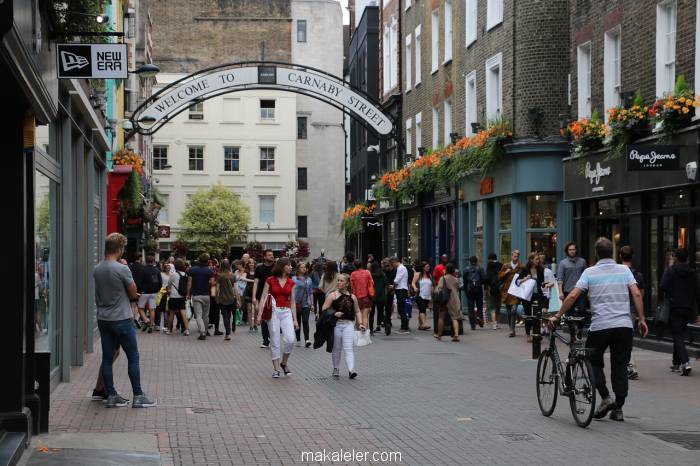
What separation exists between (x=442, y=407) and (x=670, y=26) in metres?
10.4

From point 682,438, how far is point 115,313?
19.5ft

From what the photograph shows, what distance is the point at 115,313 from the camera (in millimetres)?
12523

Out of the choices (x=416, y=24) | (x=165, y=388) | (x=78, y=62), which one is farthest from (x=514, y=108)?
(x=78, y=62)

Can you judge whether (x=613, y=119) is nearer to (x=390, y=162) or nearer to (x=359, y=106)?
(x=359, y=106)

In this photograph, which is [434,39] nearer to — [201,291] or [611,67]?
[611,67]

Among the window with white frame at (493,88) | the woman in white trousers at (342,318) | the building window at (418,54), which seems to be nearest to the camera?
the woman in white trousers at (342,318)

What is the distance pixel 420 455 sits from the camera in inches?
381

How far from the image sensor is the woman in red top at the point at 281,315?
16.3 meters

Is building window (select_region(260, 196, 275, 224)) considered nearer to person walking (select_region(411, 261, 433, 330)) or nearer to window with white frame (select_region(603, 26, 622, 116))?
person walking (select_region(411, 261, 433, 330))

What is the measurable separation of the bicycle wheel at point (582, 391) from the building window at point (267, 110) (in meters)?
59.9

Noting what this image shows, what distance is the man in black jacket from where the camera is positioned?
1597 centimetres

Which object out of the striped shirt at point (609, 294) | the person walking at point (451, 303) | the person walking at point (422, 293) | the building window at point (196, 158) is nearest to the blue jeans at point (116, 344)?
the striped shirt at point (609, 294)

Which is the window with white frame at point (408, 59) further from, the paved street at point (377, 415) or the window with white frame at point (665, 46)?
the paved street at point (377, 415)

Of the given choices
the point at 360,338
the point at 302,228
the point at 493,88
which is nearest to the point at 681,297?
the point at 360,338
